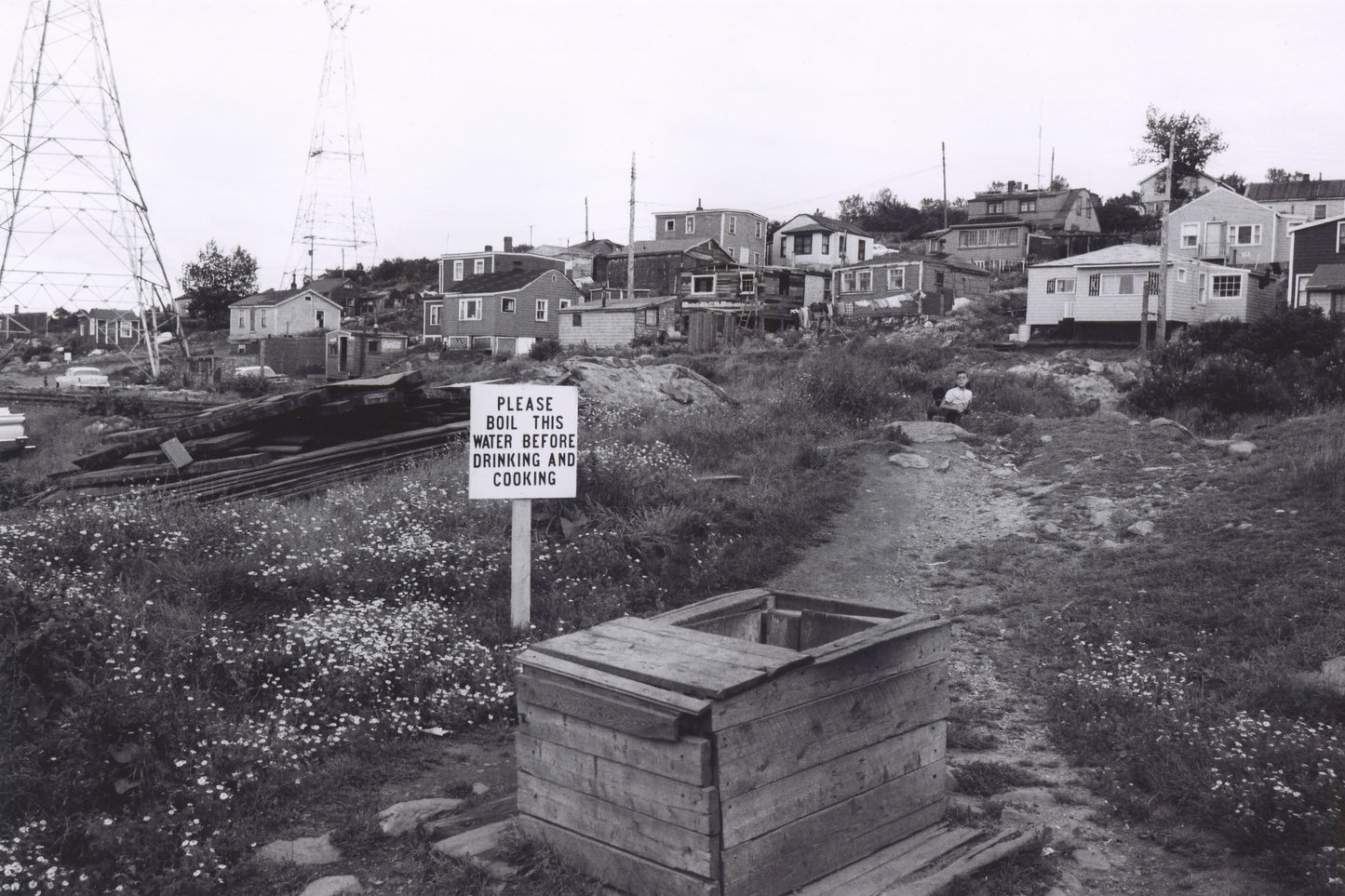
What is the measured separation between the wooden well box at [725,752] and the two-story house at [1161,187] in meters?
69.5

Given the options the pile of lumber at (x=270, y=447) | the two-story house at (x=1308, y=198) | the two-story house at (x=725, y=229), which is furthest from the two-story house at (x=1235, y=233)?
the pile of lumber at (x=270, y=447)

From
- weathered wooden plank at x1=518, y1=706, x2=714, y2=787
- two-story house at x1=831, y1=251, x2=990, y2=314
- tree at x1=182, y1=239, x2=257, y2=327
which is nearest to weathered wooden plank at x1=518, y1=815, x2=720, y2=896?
weathered wooden plank at x1=518, y1=706, x2=714, y2=787

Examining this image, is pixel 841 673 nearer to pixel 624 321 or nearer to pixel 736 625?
pixel 736 625

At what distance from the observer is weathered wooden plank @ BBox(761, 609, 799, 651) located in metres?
5.58

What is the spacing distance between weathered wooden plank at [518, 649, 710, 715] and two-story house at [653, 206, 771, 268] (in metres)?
60.7

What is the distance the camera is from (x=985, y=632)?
8.35 meters

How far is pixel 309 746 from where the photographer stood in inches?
220

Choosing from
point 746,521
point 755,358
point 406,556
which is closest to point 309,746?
point 406,556

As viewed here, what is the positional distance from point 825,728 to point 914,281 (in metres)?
51.3

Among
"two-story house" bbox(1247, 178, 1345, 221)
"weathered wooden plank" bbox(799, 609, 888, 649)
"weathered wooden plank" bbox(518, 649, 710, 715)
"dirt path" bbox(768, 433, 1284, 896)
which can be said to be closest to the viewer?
"weathered wooden plank" bbox(518, 649, 710, 715)

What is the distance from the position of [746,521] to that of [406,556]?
12.5 ft

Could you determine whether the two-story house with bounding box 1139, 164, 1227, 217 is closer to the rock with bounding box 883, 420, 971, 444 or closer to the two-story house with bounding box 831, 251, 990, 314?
the two-story house with bounding box 831, 251, 990, 314

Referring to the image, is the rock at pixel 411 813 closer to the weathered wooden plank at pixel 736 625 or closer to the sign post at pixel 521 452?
the weathered wooden plank at pixel 736 625

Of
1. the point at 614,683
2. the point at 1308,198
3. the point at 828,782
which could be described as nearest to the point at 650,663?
the point at 614,683
